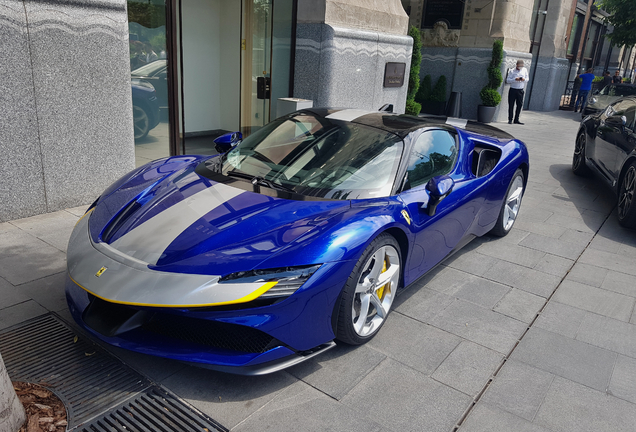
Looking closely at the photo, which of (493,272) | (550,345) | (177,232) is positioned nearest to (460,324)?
(550,345)

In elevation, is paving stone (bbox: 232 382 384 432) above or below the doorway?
below

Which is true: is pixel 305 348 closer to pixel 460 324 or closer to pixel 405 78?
pixel 460 324

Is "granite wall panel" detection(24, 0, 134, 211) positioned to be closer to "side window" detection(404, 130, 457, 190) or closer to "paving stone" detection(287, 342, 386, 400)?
"side window" detection(404, 130, 457, 190)

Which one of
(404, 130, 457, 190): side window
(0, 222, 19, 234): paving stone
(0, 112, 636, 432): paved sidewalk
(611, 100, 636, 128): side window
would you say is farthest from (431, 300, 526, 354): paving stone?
(611, 100, 636, 128): side window

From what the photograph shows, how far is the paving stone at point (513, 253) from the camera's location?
4.97 metres

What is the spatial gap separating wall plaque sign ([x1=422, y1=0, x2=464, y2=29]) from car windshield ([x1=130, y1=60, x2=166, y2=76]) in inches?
463

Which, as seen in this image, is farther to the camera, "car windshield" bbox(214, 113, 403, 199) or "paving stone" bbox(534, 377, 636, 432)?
"car windshield" bbox(214, 113, 403, 199)

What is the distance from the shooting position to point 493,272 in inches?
183

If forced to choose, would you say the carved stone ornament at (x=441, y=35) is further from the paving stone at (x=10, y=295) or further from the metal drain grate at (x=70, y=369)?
the metal drain grate at (x=70, y=369)

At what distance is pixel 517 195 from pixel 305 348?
3.83 meters

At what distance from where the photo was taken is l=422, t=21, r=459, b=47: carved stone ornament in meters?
16.3

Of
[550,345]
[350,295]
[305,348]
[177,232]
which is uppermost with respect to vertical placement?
[177,232]

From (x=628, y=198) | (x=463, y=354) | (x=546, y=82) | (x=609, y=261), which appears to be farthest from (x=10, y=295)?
(x=546, y=82)

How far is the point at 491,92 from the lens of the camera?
15.4m
